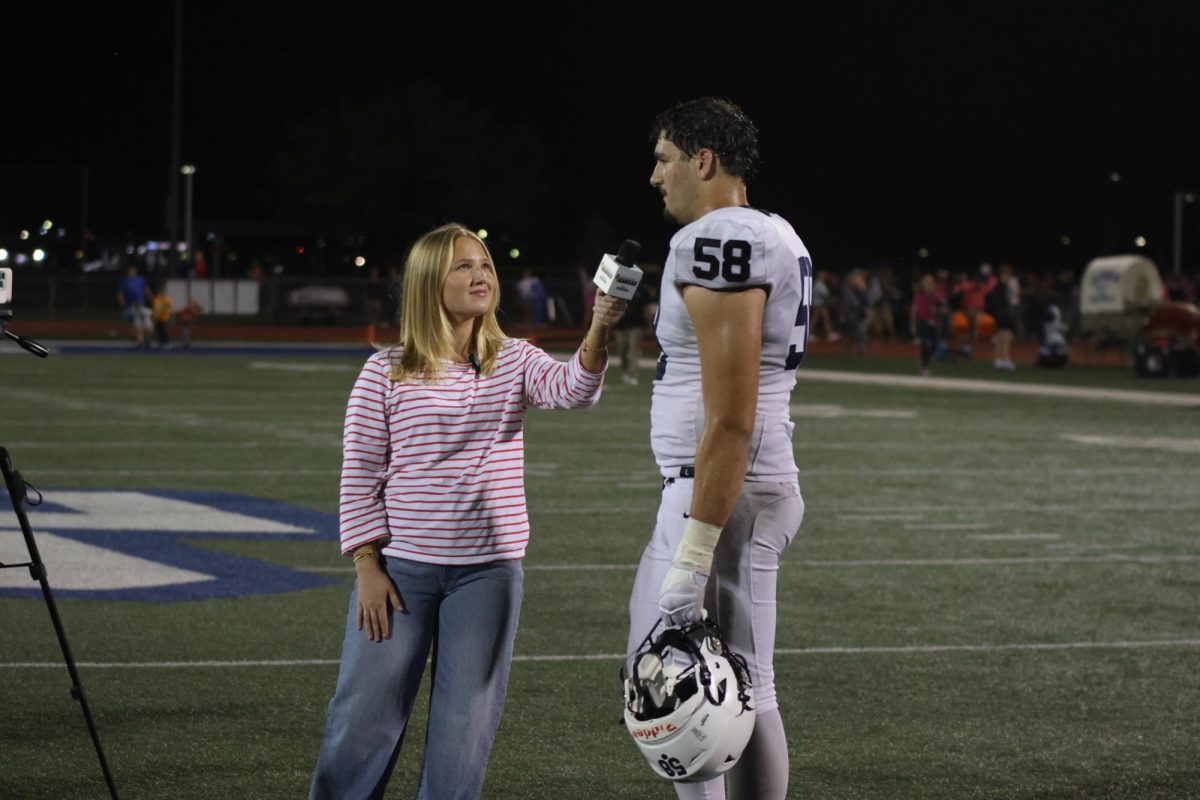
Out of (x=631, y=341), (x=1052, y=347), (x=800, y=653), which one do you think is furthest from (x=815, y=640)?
(x=1052, y=347)

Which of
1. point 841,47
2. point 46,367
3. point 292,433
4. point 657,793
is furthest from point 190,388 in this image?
point 841,47

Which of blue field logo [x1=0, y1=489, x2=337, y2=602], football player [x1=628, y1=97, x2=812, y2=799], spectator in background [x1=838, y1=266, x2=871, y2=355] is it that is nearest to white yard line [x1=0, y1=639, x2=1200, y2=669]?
blue field logo [x1=0, y1=489, x2=337, y2=602]

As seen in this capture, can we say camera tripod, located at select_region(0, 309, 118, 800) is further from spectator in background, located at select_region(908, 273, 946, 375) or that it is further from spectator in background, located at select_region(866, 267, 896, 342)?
spectator in background, located at select_region(866, 267, 896, 342)

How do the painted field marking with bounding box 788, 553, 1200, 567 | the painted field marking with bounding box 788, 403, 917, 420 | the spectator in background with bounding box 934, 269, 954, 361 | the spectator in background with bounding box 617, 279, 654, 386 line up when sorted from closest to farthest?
the painted field marking with bounding box 788, 553, 1200, 567, the painted field marking with bounding box 788, 403, 917, 420, the spectator in background with bounding box 617, 279, 654, 386, the spectator in background with bounding box 934, 269, 954, 361

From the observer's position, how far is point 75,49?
6912 centimetres

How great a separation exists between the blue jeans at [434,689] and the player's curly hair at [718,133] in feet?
3.38

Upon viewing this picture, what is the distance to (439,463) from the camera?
414 centimetres

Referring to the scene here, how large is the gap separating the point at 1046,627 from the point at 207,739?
378cm

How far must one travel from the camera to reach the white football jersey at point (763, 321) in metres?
3.81

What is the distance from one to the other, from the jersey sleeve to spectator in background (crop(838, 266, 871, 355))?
1248 inches

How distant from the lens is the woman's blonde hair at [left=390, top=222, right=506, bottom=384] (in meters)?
4.18

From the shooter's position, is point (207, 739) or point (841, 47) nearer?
point (207, 739)

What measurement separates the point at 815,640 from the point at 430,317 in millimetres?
3774

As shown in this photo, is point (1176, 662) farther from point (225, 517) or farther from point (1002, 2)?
point (1002, 2)
